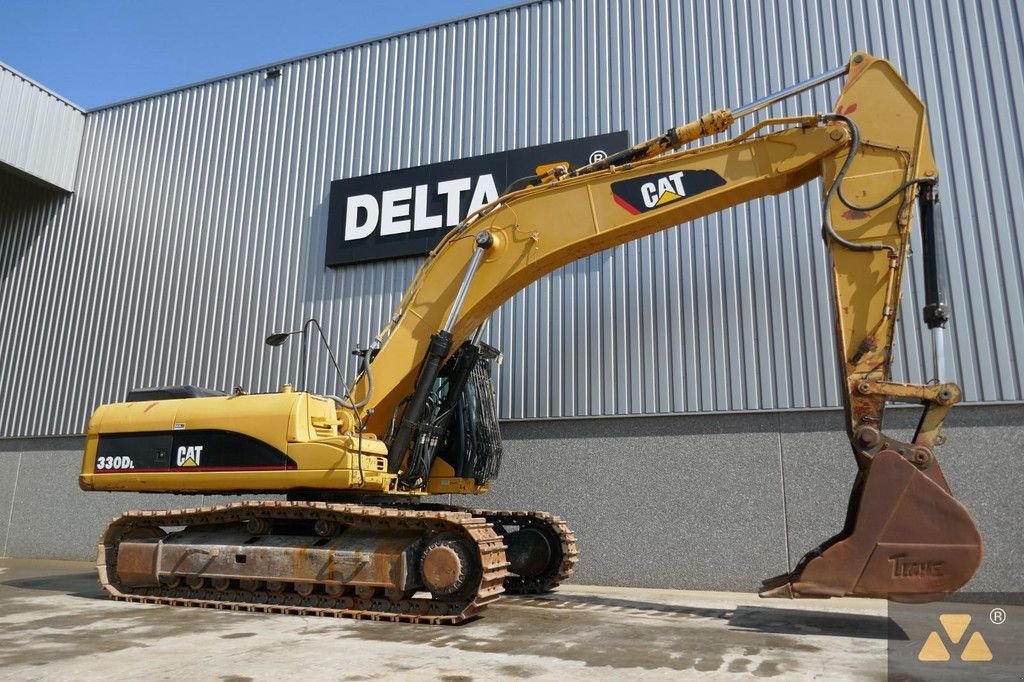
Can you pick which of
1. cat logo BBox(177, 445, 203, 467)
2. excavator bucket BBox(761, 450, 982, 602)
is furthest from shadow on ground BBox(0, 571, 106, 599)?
excavator bucket BBox(761, 450, 982, 602)

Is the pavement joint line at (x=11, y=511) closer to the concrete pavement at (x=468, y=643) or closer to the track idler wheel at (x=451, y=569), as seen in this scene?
the concrete pavement at (x=468, y=643)

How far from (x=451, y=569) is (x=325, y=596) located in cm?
153

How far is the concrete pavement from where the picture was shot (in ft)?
15.6

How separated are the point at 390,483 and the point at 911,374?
268 inches

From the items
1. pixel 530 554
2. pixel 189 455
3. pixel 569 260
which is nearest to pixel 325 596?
pixel 189 455

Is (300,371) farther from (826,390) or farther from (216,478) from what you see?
(826,390)

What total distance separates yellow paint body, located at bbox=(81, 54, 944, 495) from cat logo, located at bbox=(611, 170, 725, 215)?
0.06m

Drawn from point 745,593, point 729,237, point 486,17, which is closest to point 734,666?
point 745,593

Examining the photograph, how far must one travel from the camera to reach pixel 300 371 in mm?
12523

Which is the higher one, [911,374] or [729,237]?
[729,237]

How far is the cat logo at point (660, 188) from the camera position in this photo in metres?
7.32

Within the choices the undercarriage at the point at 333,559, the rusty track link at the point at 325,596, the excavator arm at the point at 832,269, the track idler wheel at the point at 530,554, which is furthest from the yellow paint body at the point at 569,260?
the track idler wheel at the point at 530,554

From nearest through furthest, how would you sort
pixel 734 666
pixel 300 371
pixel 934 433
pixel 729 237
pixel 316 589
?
pixel 734 666 < pixel 934 433 < pixel 316 589 < pixel 729 237 < pixel 300 371

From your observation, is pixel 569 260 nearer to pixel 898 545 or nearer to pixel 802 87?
pixel 802 87
